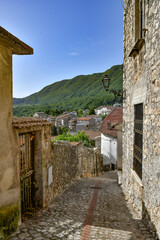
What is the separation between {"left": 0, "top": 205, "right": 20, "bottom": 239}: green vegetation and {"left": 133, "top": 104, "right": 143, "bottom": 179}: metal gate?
3393mm

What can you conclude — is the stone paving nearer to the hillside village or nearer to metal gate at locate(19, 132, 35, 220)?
the hillside village

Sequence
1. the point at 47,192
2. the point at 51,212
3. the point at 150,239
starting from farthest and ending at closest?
1. the point at 47,192
2. the point at 51,212
3. the point at 150,239

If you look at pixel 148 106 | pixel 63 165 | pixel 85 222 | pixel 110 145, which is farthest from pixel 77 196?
pixel 110 145

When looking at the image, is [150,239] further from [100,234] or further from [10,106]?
[10,106]

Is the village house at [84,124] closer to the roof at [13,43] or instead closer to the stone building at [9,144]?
the stone building at [9,144]

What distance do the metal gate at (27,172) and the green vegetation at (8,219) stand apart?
0.80 m

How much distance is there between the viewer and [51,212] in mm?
4930

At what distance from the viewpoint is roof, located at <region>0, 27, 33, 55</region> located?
3.26 metres

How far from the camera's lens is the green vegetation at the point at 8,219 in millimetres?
Result: 3538

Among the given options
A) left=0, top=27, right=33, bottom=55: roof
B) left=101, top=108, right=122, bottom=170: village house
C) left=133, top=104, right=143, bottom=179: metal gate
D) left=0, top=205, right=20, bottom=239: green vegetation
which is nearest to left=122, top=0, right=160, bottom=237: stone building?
left=133, top=104, right=143, bottom=179: metal gate

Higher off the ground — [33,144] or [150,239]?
[33,144]

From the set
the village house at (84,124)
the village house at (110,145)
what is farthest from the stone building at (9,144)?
the village house at (84,124)

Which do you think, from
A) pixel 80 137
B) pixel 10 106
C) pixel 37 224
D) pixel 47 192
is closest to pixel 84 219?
pixel 37 224

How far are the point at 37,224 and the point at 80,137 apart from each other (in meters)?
23.6
